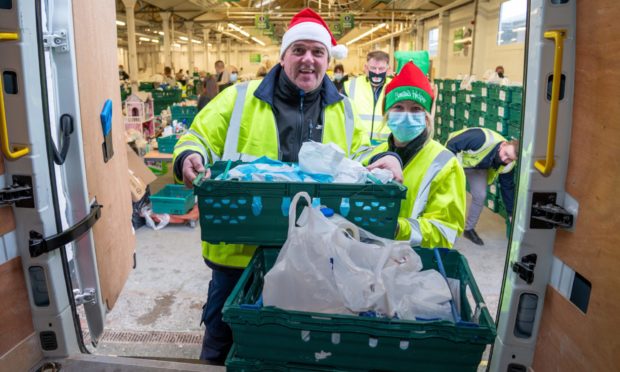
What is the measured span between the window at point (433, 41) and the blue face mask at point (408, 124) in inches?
551

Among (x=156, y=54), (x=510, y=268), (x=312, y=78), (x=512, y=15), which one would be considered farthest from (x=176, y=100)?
(x=156, y=54)

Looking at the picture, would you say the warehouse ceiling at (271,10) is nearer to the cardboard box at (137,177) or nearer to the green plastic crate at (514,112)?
the green plastic crate at (514,112)

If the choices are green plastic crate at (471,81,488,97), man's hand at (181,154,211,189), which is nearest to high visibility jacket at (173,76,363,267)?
man's hand at (181,154,211,189)

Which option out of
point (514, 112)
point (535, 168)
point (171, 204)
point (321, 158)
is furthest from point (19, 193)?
point (514, 112)

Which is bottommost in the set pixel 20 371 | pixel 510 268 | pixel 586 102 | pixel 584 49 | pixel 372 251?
pixel 20 371

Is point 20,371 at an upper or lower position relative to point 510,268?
lower

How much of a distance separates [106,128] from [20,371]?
0.96m

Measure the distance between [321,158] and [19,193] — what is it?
99 centimetres

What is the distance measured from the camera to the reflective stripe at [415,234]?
1961 millimetres

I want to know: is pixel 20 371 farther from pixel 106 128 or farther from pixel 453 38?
pixel 453 38

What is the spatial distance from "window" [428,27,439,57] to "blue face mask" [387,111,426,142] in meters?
14.0

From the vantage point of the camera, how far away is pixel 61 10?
5.26 feet

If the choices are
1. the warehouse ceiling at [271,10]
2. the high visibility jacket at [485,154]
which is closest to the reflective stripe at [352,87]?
the high visibility jacket at [485,154]

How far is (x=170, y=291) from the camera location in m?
4.14
